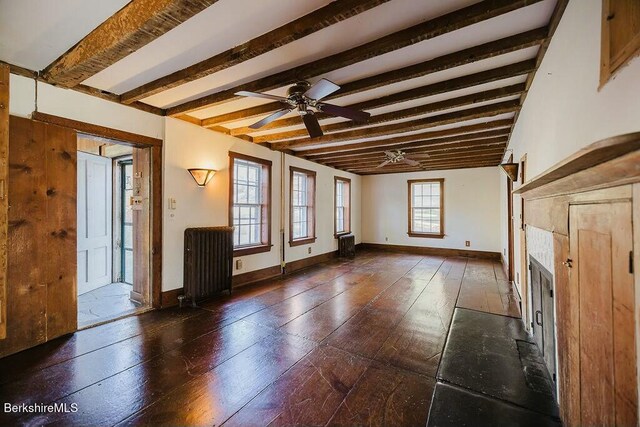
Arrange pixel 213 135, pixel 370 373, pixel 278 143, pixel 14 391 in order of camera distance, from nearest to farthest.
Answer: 1. pixel 14 391
2. pixel 370 373
3. pixel 213 135
4. pixel 278 143

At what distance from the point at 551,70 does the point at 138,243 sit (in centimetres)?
451

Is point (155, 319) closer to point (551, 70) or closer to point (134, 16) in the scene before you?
point (134, 16)

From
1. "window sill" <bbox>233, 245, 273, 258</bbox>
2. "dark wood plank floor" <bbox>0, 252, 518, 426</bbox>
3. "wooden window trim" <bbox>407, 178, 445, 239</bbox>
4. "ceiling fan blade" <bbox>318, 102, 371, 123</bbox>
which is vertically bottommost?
"dark wood plank floor" <bbox>0, 252, 518, 426</bbox>

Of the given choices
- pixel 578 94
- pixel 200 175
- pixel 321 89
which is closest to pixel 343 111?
pixel 321 89

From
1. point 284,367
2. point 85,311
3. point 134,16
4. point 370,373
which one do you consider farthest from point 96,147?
point 370,373

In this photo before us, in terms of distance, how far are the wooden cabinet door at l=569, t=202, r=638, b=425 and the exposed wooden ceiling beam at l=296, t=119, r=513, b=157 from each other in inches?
114

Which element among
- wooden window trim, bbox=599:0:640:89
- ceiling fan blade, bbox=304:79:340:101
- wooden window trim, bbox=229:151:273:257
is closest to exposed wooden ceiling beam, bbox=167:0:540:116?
ceiling fan blade, bbox=304:79:340:101

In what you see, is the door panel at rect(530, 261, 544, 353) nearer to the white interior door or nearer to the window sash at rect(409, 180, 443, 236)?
the window sash at rect(409, 180, 443, 236)

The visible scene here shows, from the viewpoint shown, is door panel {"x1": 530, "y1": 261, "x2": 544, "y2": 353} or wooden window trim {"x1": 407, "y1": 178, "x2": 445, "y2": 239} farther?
wooden window trim {"x1": 407, "y1": 178, "x2": 445, "y2": 239}

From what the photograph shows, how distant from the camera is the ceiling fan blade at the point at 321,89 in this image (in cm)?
209

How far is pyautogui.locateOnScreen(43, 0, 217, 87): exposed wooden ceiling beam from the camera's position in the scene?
4.91ft

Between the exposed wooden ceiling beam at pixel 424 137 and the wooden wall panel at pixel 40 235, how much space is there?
3.76 m

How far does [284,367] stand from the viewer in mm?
2141

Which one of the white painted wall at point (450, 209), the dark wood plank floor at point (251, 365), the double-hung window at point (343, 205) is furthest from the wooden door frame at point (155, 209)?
the white painted wall at point (450, 209)
